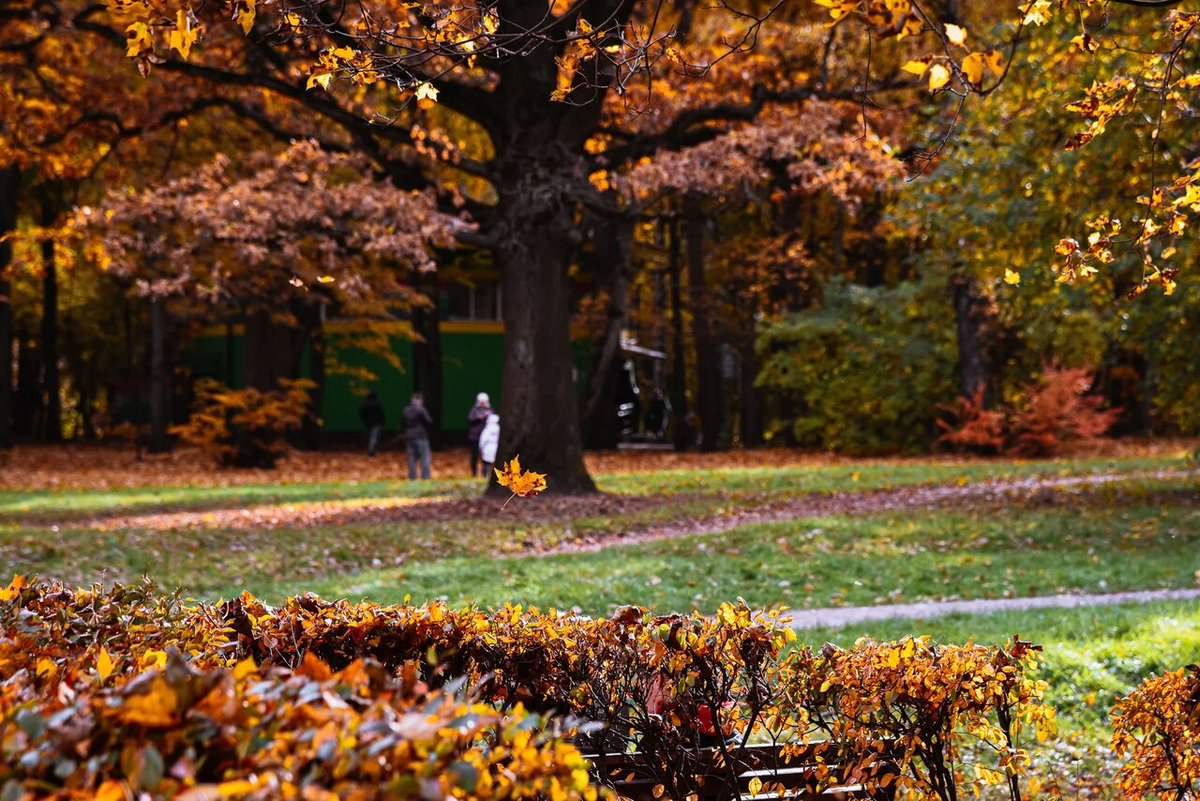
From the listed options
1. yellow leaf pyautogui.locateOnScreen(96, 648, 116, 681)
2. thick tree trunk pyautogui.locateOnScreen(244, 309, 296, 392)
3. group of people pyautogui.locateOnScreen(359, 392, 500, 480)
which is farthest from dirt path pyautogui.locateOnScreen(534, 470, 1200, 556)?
thick tree trunk pyautogui.locateOnScreen(244, 309, 296, 392)

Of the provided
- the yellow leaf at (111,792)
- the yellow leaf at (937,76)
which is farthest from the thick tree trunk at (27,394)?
the yellow leaf at (111,792)

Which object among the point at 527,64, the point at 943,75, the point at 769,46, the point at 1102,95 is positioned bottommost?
the point at 943,75

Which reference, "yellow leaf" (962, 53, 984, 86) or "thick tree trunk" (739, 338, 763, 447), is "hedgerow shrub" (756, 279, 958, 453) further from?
"yellow leaf" (962, 53, 984, 86)

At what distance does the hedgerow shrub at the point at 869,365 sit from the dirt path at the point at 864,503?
1048cm

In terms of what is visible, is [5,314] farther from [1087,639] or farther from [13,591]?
Result: [13,591]

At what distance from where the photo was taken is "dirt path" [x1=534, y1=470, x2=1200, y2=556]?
14.9m

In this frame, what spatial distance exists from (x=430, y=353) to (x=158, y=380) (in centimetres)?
749

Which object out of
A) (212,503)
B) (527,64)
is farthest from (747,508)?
(212,503)

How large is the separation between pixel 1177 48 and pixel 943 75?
2.00 m

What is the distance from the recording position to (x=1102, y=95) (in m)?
4.57

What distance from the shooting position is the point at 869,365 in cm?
3275

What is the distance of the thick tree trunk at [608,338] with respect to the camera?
3181 cm

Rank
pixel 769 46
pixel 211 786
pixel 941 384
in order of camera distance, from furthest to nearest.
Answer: pixel 941 384 < pixel 769 46 < pixel 211 786

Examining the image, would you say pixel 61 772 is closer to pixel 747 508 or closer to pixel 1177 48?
pixel 1177 48
